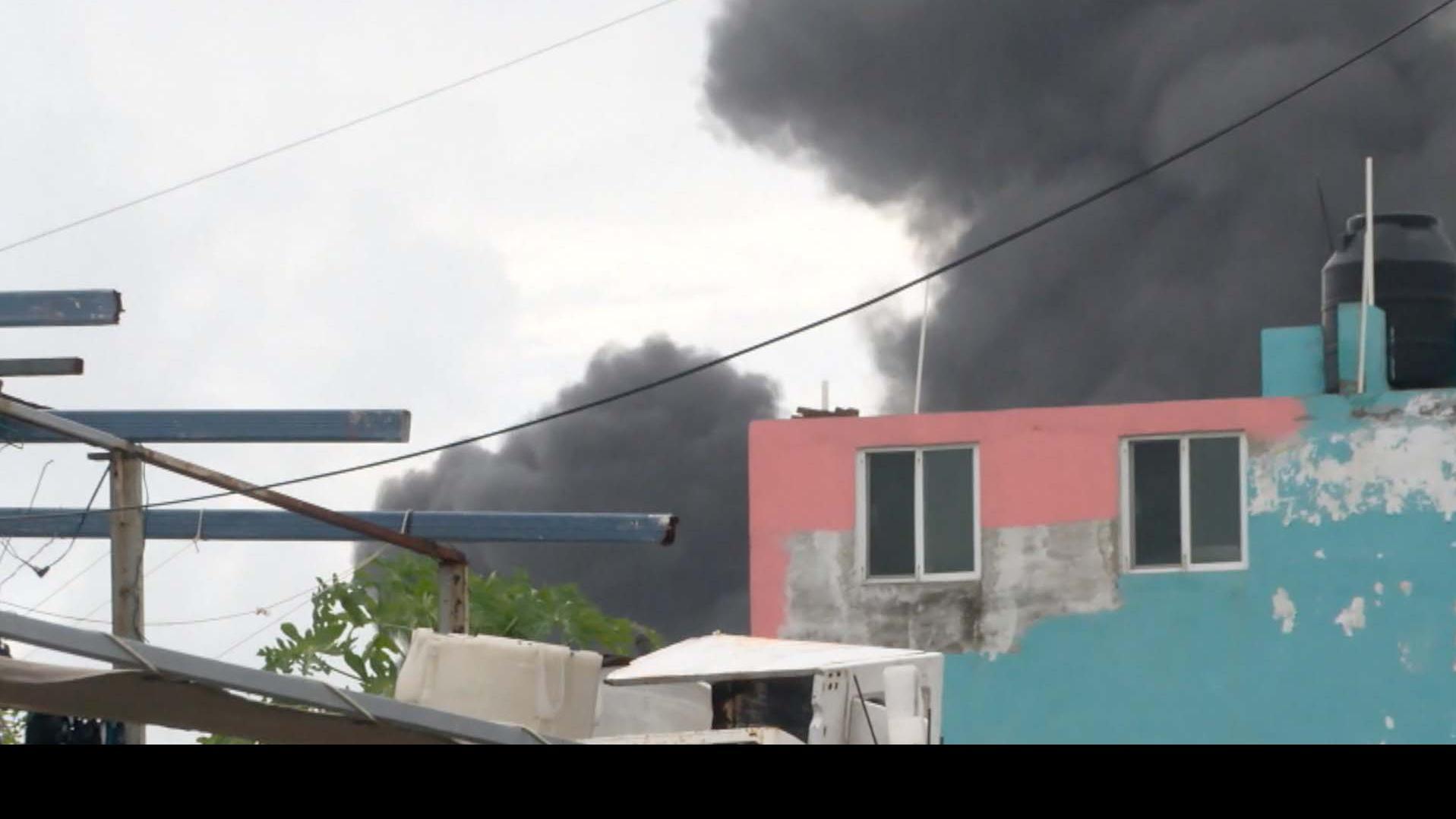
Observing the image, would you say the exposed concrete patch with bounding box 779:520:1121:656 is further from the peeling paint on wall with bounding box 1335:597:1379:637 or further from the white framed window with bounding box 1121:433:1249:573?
the peeling paint on wall with bounding box 1335:597:1379:637

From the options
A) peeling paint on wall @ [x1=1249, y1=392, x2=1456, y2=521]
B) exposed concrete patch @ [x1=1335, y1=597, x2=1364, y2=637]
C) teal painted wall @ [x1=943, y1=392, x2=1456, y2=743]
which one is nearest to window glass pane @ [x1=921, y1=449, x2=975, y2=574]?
teal painted wall @ [x1=943, y1=392, x2=1456, y2=743]

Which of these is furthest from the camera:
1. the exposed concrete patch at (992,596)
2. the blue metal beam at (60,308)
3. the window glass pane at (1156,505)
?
the exposed concrete patch at (992,596)

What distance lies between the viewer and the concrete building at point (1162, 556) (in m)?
22.5

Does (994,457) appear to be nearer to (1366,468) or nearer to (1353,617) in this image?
(1366,468)

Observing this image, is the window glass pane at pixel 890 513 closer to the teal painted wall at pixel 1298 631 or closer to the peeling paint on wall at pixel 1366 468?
the teal painted wall at pixel 1298 631

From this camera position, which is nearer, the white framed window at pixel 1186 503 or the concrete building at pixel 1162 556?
the concrete building at pixel 1162 556

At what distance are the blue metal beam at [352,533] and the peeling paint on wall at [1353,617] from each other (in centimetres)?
769

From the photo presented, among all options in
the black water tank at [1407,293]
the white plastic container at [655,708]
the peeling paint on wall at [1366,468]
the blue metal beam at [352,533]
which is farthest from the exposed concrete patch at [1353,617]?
the white plastic container at [655,708]
